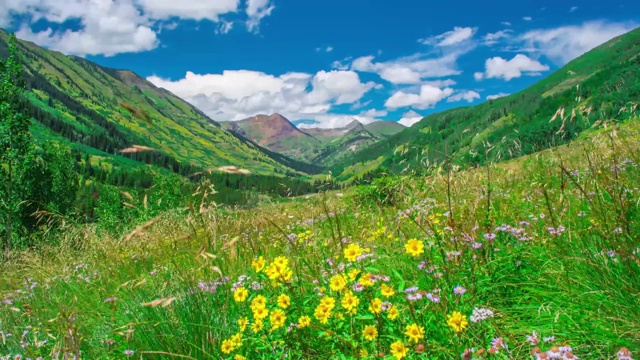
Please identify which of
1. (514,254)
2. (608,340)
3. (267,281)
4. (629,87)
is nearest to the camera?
(608,340)

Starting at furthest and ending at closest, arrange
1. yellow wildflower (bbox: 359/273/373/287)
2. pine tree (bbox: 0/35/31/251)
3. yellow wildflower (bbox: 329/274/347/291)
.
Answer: pine tree (bbox: 0/35/31/251) < yellow wildflower (bbox: 329/274/347/291) < yellow wildflower (bbox: 359/273/373/287)

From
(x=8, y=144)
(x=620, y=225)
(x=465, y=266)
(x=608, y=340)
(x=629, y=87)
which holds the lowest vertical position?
(x=608, y=340)

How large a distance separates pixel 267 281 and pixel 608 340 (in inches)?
A: 109

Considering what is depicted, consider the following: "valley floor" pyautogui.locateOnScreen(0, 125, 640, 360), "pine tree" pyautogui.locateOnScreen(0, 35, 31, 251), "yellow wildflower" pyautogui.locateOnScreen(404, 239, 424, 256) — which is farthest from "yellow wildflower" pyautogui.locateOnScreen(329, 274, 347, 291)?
"pine tree" pyautogui.locateOnScreen(0, 35, 31, 251)

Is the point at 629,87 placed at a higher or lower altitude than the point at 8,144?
higher

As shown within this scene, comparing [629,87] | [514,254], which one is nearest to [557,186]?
[514,254]

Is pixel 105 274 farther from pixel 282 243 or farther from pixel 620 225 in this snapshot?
pixel 620 225

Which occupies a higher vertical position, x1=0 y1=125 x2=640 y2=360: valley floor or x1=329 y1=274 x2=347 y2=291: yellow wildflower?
x1=329 y1=274 x2=347 y2=291: yellow wildflower

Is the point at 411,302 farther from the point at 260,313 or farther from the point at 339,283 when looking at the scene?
the point at 260,313

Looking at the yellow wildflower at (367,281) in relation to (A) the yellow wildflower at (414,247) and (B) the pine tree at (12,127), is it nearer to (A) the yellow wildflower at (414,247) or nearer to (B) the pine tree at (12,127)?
(A) the yellow wildflower at (414,247)

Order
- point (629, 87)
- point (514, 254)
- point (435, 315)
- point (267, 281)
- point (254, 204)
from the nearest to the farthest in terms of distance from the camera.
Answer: point (435, 315) → point (514, 254) → point (267, 281) → point (254, 204) → point (629, 87)

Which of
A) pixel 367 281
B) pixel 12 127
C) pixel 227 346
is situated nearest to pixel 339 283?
pixel 367 281

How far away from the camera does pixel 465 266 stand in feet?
11.6

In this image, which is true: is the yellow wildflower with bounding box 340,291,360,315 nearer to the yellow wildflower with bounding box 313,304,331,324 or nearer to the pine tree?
the yellow wildflower with bounding box 313,304,331,324
